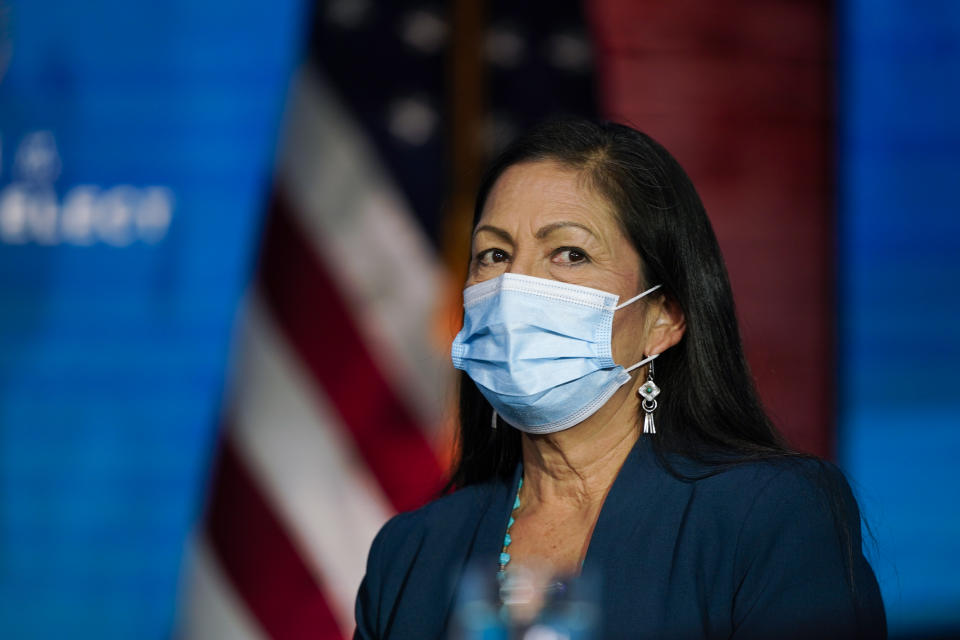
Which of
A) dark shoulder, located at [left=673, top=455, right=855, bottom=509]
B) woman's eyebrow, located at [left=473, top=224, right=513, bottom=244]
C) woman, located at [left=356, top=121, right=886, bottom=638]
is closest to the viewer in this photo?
dark shoulder, located at [left=673, top=455, right=855, bottom=509]

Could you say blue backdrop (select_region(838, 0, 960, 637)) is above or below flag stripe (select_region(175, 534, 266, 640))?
above

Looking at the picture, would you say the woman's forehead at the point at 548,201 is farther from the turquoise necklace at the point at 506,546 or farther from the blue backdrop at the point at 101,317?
the blue backdrop at the point at 101,317

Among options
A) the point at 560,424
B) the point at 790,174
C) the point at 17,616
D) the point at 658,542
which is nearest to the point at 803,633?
the point at 658,542

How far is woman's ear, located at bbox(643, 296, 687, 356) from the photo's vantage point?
190 cm

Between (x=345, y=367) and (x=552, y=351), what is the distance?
198 cm

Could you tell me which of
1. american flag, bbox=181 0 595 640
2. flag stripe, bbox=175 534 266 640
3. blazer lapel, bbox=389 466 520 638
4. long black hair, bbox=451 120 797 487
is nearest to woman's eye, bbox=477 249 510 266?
long black hair, bbox=451 120 797 487

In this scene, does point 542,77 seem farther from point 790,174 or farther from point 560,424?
point 560,424

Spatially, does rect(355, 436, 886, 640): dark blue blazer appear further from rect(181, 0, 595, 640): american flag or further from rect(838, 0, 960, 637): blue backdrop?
rect(838, 0, 960, 637): blue backdrop

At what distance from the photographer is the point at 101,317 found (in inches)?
143

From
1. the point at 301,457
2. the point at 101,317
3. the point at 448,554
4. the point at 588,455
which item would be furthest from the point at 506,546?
the point at 101,317

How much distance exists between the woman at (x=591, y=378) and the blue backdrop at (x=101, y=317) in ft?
6.12

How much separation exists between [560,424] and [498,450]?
0.87ft

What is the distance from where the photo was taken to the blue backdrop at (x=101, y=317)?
356 centimetres

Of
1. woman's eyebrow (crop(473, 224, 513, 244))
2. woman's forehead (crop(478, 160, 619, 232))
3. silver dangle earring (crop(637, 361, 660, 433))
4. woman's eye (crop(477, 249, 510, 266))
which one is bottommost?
silver dangle earring (crop(637, 361, 660, 433))
